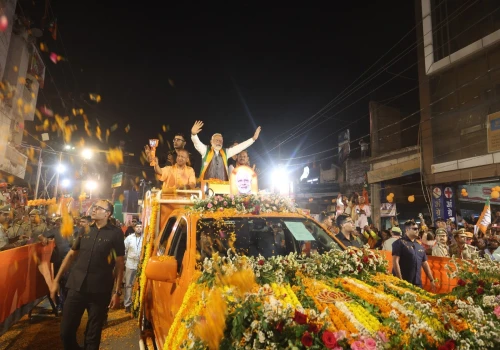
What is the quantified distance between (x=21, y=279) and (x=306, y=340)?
646cm

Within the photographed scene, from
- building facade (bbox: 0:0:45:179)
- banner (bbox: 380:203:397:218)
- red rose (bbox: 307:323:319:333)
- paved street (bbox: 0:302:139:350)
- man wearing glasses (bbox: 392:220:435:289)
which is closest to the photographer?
red rose (bbox: 307:323:319:333)

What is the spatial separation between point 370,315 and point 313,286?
60cm

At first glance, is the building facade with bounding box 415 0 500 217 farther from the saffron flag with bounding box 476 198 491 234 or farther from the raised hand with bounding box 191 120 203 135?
the raised hand with bounding box 191 120 203 135

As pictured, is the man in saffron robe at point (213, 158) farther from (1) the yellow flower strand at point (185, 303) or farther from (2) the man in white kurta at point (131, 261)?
(1) the yellow flower strand at point (185, 303)

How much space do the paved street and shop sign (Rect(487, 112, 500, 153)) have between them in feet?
48.9

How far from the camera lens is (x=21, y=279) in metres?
6.10

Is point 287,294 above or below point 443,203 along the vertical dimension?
below

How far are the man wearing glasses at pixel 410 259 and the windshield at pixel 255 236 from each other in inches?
99.9

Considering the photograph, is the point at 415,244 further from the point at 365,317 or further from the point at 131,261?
the point at 131,261

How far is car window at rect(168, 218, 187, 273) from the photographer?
12.3 ft

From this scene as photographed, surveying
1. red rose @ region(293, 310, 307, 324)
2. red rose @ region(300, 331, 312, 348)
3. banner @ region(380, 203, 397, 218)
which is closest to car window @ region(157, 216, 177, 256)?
red rose @ region(293, 310, 307, 324)

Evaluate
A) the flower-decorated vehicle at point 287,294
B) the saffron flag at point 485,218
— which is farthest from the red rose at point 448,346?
the saffron flag at point 485,218

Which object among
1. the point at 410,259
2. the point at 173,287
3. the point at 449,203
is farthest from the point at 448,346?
the point at 449,203

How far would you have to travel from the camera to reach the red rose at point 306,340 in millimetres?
1803
